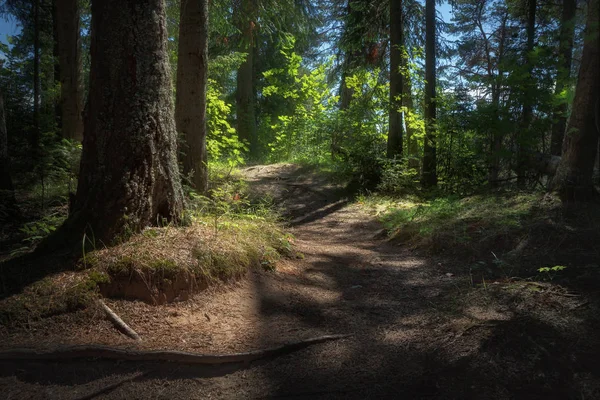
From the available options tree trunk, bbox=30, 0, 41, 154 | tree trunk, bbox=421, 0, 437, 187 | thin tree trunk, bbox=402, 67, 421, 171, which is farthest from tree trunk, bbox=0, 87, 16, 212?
thin tree trunk, bbox=402, 67, 421, 171

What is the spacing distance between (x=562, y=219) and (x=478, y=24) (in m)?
21.0

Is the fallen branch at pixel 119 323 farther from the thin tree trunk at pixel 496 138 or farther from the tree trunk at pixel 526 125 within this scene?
the tree trunk at pixel 526 125

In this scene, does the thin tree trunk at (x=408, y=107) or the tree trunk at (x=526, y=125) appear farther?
the thin tree trunk at (x=408, y=107)

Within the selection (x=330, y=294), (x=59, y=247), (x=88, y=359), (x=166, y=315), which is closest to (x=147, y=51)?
(x=59, y=247)

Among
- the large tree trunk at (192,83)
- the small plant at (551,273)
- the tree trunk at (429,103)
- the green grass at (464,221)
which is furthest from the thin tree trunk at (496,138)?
the large tree trunk at (192,83)

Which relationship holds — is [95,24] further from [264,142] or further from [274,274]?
[264,142]

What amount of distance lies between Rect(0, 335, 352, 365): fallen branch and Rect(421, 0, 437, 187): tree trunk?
10.7 m

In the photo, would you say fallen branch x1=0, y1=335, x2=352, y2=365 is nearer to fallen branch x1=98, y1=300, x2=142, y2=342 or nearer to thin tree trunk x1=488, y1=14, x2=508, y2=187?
fallen branch x1=98, y1=300, x2=142, y2=342

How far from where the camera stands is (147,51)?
432 centimetres

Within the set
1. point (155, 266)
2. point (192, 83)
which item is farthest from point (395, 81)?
point (155, 266)

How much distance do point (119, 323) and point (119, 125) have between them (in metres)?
1.95

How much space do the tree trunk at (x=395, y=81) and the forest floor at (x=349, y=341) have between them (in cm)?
921

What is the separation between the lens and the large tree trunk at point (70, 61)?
399 inches

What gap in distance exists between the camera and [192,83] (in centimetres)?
738
